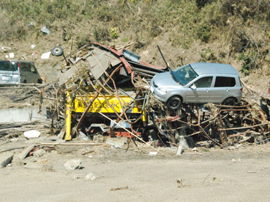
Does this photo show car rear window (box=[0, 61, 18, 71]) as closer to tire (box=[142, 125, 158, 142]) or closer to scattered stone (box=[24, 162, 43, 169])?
tire (box=[142, 125, 158, 142])

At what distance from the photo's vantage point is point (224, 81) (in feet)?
41.1

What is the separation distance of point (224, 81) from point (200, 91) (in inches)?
40.1

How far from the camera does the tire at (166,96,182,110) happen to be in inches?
476

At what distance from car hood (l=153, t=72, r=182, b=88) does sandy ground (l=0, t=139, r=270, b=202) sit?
2327 mm

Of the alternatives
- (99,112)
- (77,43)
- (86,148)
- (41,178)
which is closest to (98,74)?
(99,112)

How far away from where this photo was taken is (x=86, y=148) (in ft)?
40.8

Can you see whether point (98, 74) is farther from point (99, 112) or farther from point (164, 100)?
point (164, 100)

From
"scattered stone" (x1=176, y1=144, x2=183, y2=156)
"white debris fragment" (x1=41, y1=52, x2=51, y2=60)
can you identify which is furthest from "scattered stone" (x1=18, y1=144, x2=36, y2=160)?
"white debris fragment" (x1=41, y1=52, x2=51, y2=60)

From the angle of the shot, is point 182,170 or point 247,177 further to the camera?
point 182,170

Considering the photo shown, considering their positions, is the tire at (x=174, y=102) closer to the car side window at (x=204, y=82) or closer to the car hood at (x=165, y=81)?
the car hood at (x=165, y=81)

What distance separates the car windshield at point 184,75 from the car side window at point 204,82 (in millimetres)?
255

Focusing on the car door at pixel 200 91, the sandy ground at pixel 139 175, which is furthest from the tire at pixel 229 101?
the sandy ground at pixel 139 175

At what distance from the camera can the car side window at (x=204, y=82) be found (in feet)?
40.4

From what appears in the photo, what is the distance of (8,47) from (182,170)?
2481 centimetres
